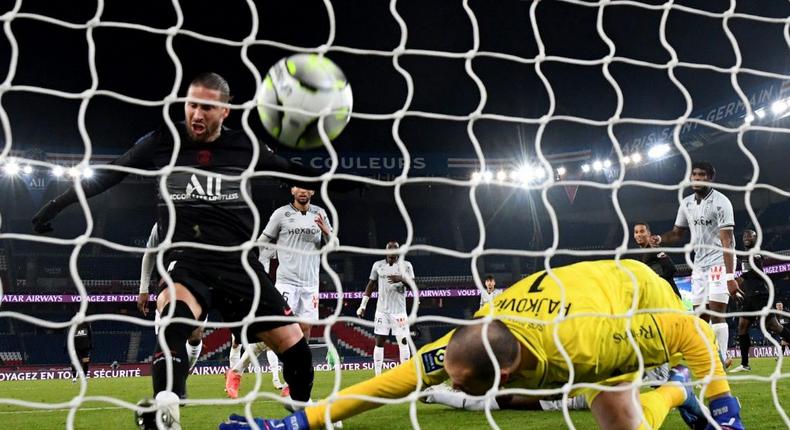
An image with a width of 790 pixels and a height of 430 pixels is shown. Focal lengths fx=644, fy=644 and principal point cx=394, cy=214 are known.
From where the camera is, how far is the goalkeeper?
228cm

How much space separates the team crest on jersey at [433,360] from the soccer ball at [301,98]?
3.52ft

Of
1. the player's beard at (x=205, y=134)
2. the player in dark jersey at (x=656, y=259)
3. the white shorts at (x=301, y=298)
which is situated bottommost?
the white shorts at (x=301, y=298)

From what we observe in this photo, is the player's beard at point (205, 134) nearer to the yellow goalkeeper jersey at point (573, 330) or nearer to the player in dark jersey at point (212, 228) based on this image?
the player in dark jersey at point (212, 228)


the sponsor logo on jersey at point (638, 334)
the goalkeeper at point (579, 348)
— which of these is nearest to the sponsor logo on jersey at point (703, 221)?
the goalkeeper at point (579, 348)

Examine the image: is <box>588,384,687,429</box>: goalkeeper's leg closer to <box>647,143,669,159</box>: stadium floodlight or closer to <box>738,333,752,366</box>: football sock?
<box>738,333,752,366</box>: football sock

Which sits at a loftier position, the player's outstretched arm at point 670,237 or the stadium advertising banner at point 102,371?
the player's outstretched arm at point 670,237

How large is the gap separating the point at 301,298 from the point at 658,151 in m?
19.0

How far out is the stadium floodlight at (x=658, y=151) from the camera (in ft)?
72.2

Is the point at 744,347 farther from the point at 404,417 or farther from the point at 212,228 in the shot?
the point at 212,228

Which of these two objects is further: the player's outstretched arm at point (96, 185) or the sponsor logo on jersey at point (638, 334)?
the player's outstretched arm at point (96, 185)

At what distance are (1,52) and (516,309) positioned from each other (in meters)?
25.4

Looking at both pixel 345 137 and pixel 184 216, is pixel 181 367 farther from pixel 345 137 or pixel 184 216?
pixel 345 137

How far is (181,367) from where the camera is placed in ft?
10.6

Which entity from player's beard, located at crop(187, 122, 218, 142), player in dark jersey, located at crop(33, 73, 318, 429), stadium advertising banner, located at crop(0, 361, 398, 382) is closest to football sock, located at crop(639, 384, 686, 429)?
player in dark jersey, located at crop(33, 73, 318, 429)
